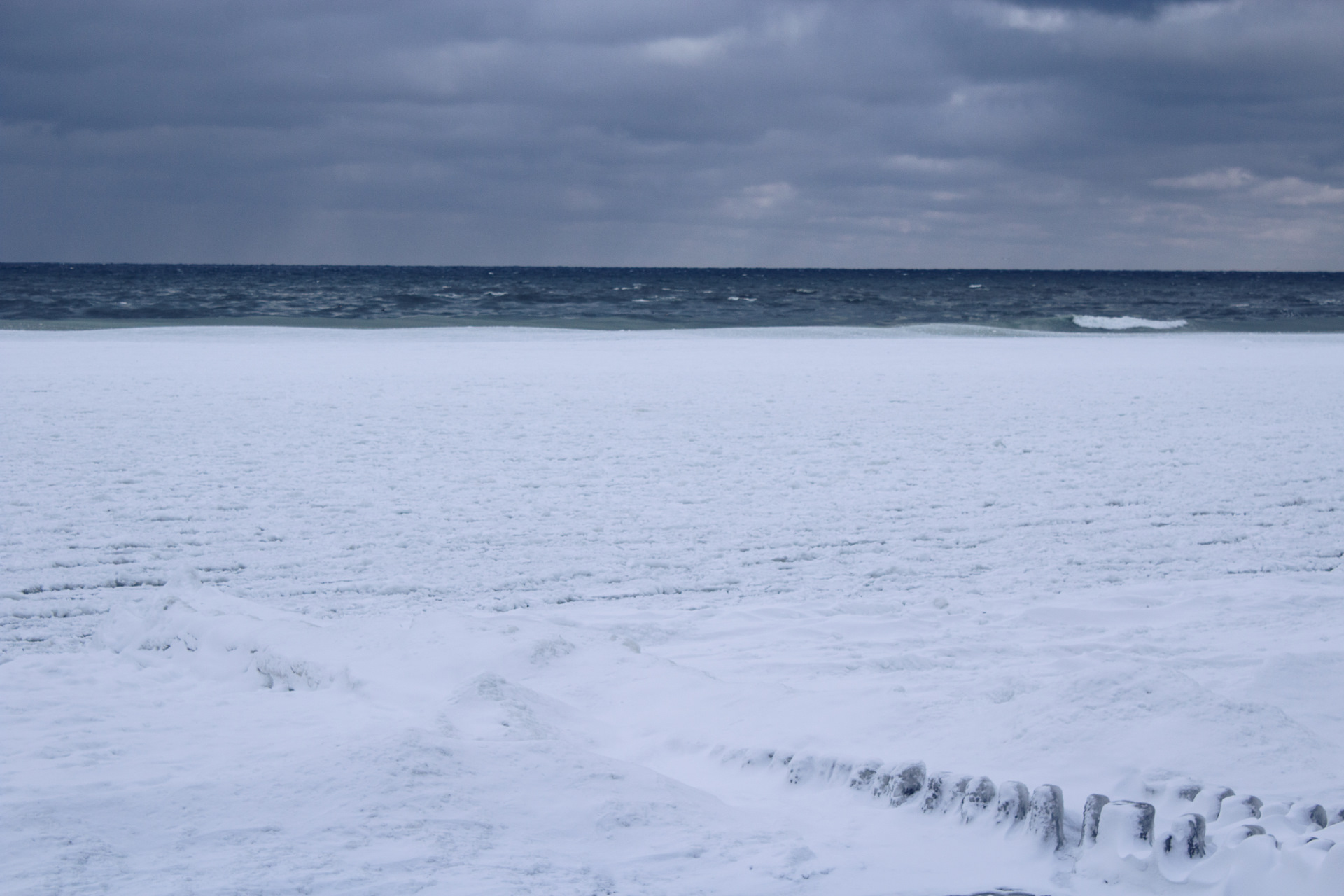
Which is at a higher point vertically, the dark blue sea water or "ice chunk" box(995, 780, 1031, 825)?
the dark blue sea water

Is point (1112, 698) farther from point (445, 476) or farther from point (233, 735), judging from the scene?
point (445, 476)

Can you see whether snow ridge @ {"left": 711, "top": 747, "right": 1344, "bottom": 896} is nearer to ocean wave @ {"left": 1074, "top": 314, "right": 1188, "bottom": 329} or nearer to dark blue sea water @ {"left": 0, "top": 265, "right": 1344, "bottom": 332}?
dark blue sea water @ {"left": 0, "top": 265, "right": 1344, "bottom": 332}

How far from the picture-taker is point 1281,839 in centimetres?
250

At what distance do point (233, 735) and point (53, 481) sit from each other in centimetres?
533

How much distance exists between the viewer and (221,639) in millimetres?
4070

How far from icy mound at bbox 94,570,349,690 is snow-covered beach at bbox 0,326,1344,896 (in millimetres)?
24

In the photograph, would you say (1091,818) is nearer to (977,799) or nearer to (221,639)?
(977,799)

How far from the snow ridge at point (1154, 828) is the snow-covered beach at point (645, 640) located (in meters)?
0.02

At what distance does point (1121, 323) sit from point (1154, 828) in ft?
105

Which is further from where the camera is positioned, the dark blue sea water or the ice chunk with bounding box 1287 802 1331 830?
the dark blue sea water

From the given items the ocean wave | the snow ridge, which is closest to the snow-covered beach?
the snow ridge

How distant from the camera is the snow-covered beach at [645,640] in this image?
2.47m

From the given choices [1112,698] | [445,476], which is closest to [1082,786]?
[1112,698]

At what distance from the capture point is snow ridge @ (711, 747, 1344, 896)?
233cm
